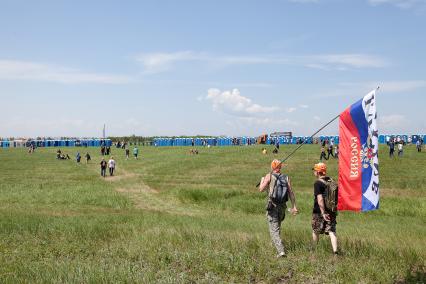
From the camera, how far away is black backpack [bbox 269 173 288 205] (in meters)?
9.94

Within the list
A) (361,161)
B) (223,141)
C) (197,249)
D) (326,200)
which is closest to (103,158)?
(197,249)

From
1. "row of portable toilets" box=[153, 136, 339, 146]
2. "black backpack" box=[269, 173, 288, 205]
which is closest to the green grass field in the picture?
"black backpack" box=[269, 173, 288, 205]

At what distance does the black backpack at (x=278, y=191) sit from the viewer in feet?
32.6

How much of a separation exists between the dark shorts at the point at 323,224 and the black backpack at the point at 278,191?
844 mm

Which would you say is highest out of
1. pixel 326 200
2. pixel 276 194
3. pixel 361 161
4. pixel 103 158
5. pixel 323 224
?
pixel 361 161

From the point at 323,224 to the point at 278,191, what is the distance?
A: 1208 mm

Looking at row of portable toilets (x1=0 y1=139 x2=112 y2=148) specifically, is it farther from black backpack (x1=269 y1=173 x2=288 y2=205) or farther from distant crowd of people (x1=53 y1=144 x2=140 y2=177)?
black backpack (x1=269 y1=173 x2=288 y2=205)

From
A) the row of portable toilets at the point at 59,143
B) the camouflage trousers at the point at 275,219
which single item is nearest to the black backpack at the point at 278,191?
the camouflage trousers at the point at 275,219

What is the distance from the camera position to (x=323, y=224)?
10.0 metres

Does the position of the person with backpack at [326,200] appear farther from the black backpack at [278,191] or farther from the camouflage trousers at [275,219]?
the camouflage trousers at [275,219]

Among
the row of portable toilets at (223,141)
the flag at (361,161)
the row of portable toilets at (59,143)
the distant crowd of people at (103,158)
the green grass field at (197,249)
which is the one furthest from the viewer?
the row of portable toilets at (59,143)

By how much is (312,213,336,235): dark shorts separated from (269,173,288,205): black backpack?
844 millimetres

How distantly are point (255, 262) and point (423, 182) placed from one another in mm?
29650

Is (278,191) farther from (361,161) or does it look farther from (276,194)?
(361,161)
